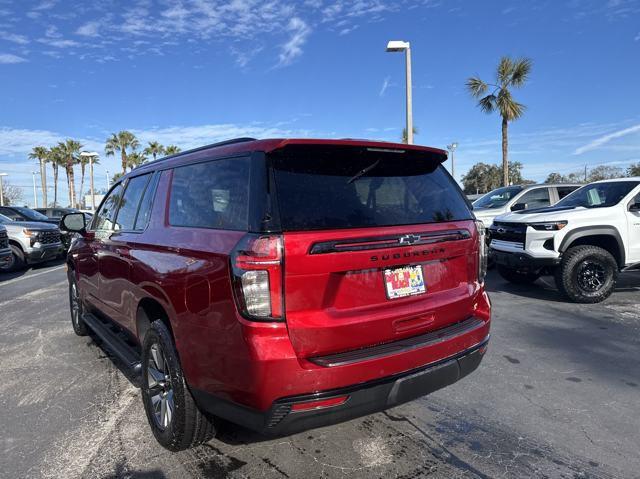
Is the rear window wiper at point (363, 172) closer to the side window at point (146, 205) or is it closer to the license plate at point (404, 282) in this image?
the license plate at point (404, 282)

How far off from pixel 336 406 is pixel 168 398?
1.19 metres

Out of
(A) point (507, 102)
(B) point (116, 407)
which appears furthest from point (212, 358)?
(A) point (507, 102)

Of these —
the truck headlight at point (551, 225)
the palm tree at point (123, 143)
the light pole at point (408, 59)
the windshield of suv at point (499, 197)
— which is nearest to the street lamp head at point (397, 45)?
the light pole at point (408, 59)

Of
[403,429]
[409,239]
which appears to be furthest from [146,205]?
[403,429]

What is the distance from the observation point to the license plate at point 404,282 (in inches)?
98.0

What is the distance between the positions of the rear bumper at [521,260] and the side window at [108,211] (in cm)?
554

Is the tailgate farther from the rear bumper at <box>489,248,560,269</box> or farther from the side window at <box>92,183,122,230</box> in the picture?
the rear bumper at <box>489,248,560,269</box>

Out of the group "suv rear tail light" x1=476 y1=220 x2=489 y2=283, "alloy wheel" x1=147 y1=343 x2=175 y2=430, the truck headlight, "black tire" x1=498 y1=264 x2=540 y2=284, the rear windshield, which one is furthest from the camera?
"black tire" x1=498 y1=264 x2=540 y2=284

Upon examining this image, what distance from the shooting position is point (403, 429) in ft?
10.1

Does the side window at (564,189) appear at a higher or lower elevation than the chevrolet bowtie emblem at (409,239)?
higher

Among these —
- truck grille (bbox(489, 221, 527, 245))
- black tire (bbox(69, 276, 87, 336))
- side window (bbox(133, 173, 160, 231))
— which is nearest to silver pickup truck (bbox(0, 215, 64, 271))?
black tire (bbox(69, 276, 87, 336))

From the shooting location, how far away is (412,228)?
265cm

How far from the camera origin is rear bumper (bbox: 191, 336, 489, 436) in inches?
86.3

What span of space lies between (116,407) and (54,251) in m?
10.8
